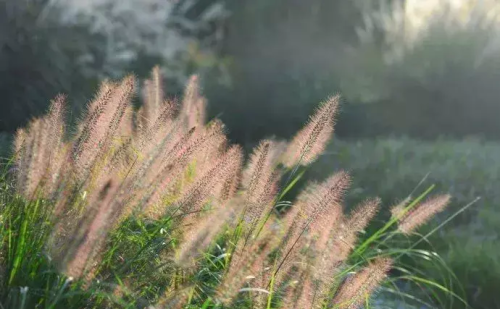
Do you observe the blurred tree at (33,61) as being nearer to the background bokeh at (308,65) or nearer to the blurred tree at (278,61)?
the background bokeh at (308,65)

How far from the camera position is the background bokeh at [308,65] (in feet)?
22.5

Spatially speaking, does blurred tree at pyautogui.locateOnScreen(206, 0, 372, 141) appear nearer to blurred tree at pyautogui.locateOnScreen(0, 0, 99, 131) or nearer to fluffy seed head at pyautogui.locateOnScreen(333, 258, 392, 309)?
blurred tree at pyautogui.locateOnScreen(0, 0, 99, 131)

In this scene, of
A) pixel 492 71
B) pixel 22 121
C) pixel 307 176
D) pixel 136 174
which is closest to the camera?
pixel 136 174

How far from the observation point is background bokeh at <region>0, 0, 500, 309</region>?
22.5ft

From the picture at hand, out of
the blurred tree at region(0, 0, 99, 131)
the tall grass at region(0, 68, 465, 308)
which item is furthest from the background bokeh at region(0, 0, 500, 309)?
the tall grass at region(0, 68, 465, 308)

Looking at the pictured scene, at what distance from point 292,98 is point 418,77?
175 cm

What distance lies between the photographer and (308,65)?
9.88 meters

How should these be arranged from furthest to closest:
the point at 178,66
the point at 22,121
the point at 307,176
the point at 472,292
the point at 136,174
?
the point at 178,66 < the point at 22,121 < the point at 307,176 < the point at 472,292 < the point at 136,174

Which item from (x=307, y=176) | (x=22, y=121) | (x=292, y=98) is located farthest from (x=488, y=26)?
(x=22, y=121)

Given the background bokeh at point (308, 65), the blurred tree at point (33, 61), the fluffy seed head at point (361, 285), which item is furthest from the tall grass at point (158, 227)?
the blurred tree at point (33, 61)

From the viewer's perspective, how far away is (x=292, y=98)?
916 centimetres

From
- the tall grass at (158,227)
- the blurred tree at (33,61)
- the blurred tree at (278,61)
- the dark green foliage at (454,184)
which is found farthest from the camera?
the blurred tree at (278,61)

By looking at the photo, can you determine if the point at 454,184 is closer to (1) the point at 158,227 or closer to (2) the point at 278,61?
(1) the point at 158,227

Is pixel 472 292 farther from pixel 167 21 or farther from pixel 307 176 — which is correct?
pixel 167 21
